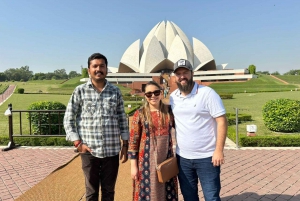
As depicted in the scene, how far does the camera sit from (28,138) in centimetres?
536

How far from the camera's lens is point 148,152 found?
175 centimetres

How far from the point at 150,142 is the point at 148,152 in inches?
3.0

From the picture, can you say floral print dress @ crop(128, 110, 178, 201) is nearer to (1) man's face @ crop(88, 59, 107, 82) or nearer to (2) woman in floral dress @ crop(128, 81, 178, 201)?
(2) woman in floral dress @ crop(128, 81, 178, 201)

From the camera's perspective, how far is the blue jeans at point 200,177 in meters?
1.70

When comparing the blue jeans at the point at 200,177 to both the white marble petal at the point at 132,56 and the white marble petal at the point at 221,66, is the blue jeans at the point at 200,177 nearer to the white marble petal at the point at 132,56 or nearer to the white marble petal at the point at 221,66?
the white marble petal at the point at 132,56

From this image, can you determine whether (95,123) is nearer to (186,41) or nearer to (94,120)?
(94,120)

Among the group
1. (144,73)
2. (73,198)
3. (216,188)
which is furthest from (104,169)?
(144,73)

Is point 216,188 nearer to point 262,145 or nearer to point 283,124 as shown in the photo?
point 262,145

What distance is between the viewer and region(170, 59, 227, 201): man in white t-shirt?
1643mm

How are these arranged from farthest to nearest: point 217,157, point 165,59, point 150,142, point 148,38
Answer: point 148,38 → point 165,59 → point 150,142 → point 217,157

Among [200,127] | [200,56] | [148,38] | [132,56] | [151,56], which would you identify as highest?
[148,38]

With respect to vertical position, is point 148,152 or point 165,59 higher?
point 165,59

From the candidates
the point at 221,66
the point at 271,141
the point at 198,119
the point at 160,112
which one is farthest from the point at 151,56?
the point at 198,119

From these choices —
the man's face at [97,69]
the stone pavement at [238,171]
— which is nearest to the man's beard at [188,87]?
the man's face at [97,69]
